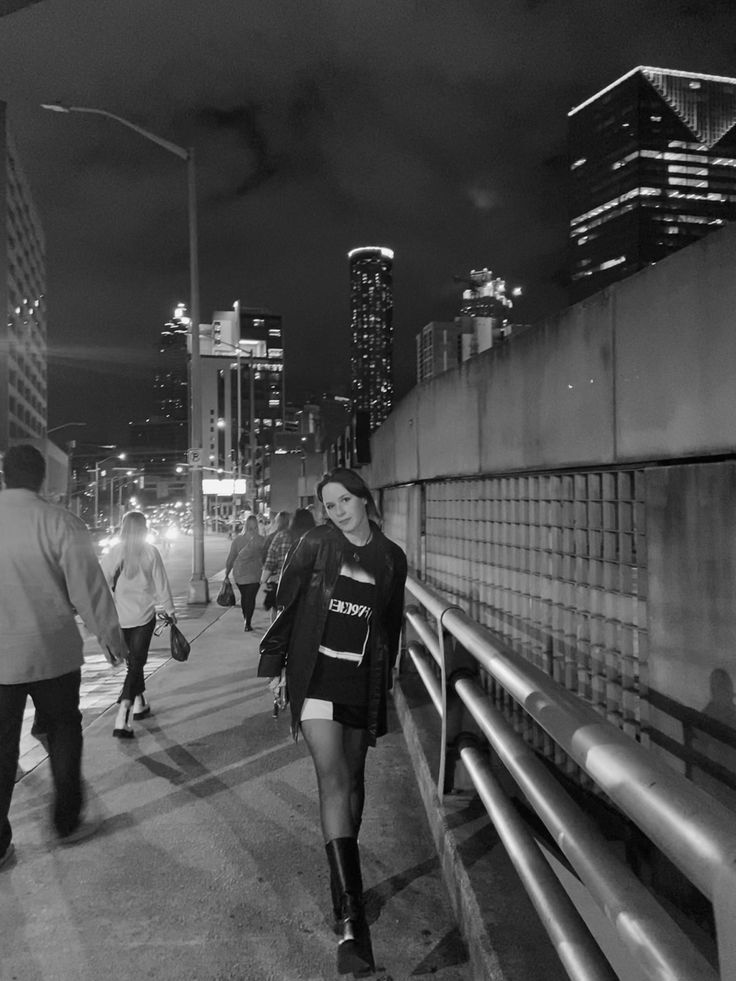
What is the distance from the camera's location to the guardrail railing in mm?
1229

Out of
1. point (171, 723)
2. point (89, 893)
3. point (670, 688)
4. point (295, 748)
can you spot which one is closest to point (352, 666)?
point (670, 688)

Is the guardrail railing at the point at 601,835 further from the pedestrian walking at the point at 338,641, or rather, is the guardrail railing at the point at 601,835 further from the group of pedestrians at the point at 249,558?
the group of pedestrians at the point at 249,558

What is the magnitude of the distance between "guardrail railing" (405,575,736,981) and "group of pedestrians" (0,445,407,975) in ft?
1.65

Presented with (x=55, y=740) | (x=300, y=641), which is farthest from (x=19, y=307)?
(x=300, y=641)

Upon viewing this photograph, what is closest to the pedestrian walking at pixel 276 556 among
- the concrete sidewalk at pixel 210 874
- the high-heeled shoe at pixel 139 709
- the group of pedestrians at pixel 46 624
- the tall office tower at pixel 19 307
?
the high-heeled shoe at pixel 139 709

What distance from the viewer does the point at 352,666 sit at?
3.44 meters

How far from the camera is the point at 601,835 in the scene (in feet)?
7.02

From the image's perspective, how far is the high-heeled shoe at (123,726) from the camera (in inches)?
247

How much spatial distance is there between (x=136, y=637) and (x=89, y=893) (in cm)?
291

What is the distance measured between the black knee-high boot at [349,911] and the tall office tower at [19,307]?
4400 inches

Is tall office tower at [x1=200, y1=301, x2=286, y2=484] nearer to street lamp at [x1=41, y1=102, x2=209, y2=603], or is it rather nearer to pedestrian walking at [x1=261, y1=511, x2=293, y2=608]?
street lamp at [x1=41, y1=102, x2=209, y2=603]

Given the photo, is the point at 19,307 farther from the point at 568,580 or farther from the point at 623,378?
the point at 623,378

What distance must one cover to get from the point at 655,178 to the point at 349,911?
45345mm

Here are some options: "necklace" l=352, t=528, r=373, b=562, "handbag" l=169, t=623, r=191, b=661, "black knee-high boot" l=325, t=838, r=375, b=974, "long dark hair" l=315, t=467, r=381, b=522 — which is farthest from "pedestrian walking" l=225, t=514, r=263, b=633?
"black knee-high boot" l=325, t=838, r=375, b=974
